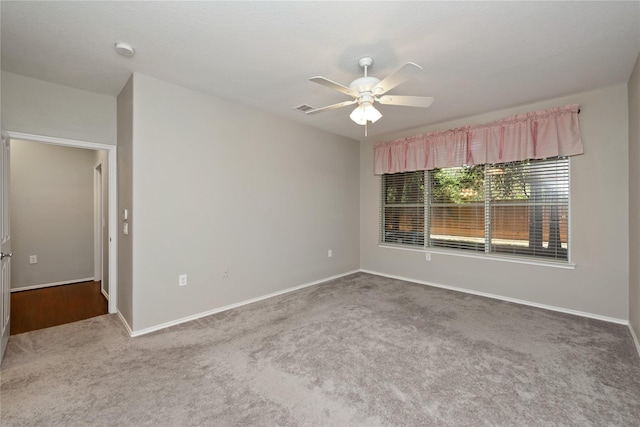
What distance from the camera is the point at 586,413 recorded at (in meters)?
1.73

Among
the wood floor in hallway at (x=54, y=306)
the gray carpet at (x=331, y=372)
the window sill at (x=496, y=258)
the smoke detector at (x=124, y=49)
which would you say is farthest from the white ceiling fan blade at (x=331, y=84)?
the wood floor in hallway at (x=54, y=306)

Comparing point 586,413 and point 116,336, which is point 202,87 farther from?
point 586,413

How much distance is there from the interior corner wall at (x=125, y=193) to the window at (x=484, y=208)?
378 centimetres

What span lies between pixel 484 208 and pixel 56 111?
17.0ft

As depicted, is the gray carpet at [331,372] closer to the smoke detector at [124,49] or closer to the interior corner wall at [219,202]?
the interior corner wall at [219,202]

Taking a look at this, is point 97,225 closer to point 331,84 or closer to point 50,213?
point 50,213

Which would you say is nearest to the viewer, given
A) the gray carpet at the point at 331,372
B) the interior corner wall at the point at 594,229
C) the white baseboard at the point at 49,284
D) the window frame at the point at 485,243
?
the gray carpet at the point at 331,372

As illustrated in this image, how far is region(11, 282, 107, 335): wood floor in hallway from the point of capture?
3105mm

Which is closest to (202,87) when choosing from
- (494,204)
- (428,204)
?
(428,204)

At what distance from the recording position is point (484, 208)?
4043 mm

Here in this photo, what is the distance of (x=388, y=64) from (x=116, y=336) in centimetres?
354

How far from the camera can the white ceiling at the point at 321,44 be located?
74.6 inches

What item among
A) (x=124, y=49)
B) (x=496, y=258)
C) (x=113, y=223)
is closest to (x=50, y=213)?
(x=113, y=223)

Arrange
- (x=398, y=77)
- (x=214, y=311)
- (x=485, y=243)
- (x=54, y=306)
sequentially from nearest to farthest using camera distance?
(x=398, y=77) < (x=214, y=311) < (x=54, y=306) < (x=485, y=243)
